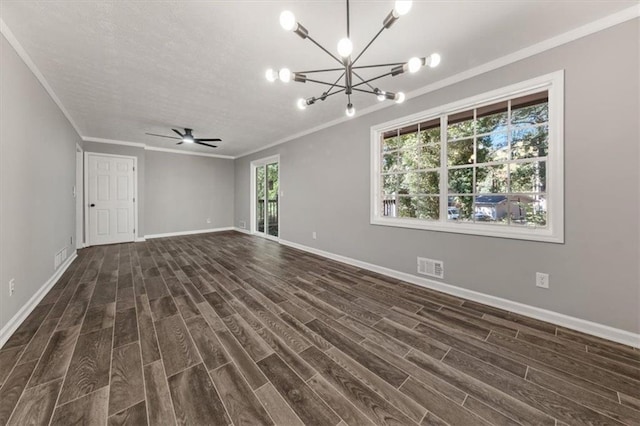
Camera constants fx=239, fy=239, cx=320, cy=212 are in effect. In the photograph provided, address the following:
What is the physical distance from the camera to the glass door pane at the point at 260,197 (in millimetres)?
6971

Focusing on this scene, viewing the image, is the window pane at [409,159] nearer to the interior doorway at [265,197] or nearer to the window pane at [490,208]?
the window pane at [490,208]

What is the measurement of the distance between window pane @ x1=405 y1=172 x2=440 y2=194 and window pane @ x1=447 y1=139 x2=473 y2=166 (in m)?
0.24

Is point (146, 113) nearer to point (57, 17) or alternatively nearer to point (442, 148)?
point (57, 17)

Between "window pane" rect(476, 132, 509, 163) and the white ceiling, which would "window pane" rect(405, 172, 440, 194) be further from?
the white ceiling

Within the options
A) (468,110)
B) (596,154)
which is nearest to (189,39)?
(468,110)

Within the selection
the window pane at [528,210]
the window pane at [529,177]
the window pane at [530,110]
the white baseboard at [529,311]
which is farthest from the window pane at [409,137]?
the white baseboard at [529,311]

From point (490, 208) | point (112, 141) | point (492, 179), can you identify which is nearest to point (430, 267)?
point (490, 208)

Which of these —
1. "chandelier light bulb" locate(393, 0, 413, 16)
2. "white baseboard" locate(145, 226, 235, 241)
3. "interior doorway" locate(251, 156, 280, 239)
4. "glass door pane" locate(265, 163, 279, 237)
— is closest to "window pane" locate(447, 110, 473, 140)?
"chandelier light bulb" locate(393, 0, 413, 16)

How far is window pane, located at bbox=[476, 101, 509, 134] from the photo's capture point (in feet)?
8.52

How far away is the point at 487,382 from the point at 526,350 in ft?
2.00

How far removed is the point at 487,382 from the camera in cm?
155

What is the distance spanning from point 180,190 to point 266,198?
8.46ft

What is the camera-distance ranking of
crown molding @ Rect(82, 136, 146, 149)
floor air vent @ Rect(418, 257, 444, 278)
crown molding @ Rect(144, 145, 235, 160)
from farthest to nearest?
crown molding @ Rect(144, 145, 235, 160) → crown molding @ Rect(82, 136, 146, 149) → floor air vent @ Rect(418, 257, 444, 278)

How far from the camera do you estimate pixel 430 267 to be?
3057 millimetres
